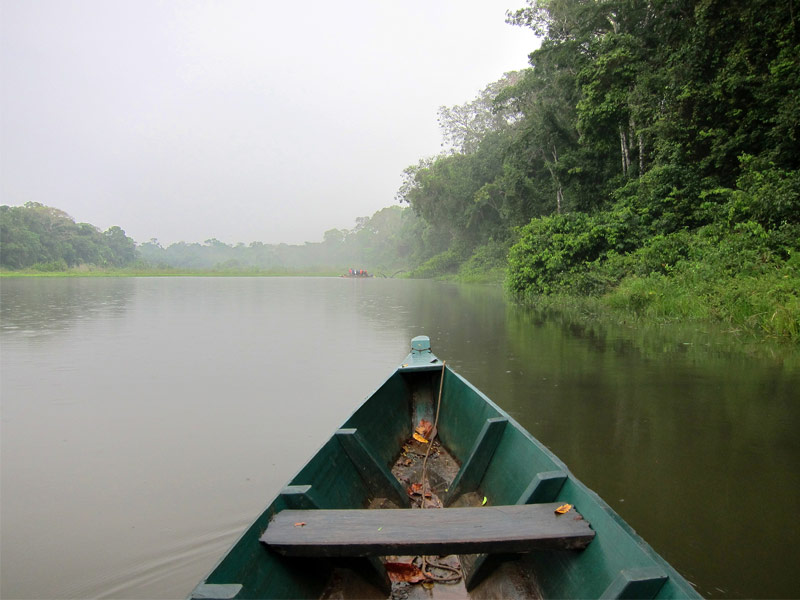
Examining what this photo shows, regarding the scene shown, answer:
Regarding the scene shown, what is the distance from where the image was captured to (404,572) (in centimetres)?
209

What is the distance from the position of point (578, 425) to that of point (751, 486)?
1386 millimetres

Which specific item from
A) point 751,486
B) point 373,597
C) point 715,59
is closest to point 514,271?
point 715,59

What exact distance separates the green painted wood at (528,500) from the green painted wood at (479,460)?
617mm

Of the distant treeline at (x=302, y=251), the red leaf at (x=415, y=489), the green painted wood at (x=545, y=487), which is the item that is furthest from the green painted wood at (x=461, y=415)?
the distant treeline at (x=302, y=251)

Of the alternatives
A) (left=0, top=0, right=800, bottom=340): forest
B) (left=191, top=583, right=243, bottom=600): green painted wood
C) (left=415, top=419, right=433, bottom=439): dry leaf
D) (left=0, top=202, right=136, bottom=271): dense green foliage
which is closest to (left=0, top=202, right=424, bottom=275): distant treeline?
(left=0, top=202, right=136, bottom=271): dense green foliage

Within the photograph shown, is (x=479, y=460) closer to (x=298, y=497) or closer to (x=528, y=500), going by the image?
(x=528, y=500)

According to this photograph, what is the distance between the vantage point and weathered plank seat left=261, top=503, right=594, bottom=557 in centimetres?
169

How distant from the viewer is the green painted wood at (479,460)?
2.73 m

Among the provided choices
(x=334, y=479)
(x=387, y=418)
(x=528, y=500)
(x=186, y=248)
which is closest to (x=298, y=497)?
(x=334, y=479)

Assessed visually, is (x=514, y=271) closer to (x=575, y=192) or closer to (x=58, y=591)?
(x=575, y=192)

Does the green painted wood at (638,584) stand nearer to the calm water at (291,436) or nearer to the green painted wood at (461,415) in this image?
the calm water at (291,436)

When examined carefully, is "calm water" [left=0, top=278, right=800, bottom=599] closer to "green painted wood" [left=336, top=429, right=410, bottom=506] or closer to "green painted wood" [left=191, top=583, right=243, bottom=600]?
"green painted wood" [left=336, top=429, right=410, bottom=506]

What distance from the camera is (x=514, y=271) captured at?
584 inches

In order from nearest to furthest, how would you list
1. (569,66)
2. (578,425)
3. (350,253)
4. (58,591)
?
(58,591), (578,425), (569,66), (350,253)
